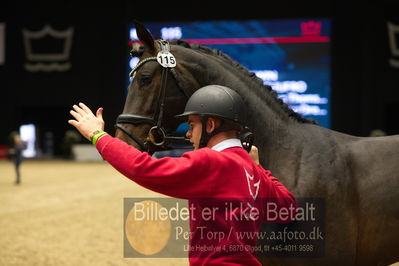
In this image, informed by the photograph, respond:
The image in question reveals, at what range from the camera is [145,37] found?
245 cm

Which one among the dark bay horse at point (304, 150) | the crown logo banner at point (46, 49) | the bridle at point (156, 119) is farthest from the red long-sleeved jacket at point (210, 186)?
the crown logo banner at point (46, 49)

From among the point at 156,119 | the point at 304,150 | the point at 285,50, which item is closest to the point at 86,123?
the point at 156,119

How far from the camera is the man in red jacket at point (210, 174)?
5.07 feet

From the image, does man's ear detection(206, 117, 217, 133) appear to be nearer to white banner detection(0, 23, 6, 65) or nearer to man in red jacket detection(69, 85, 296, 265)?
man in red jacket detection(69, 85, 296, 265)

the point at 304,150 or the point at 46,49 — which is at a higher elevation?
the point at 46,49

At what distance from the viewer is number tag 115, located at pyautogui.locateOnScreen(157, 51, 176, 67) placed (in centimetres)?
239

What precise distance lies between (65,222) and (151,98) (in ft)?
17.2

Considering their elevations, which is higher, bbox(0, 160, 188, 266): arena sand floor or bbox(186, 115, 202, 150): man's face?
bbox(186, 115, 202, 150): man's face

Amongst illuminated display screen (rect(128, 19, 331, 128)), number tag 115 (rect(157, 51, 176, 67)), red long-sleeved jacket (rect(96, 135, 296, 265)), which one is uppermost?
illuminated display screen (rect(128, 19, 331, 128))

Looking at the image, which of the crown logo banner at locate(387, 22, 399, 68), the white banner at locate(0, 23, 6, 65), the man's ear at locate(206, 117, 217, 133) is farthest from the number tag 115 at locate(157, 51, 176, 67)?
the white banner at locate(0, 23, 6, 65)

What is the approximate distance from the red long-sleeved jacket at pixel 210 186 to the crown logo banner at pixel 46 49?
723 inches

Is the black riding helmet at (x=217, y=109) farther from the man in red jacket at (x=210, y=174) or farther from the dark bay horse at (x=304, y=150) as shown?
the dark bay horse at (x=304, y=150)

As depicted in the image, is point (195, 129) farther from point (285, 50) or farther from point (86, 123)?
point (285, 50)

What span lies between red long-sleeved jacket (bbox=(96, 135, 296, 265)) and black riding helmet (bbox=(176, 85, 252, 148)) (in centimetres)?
8
